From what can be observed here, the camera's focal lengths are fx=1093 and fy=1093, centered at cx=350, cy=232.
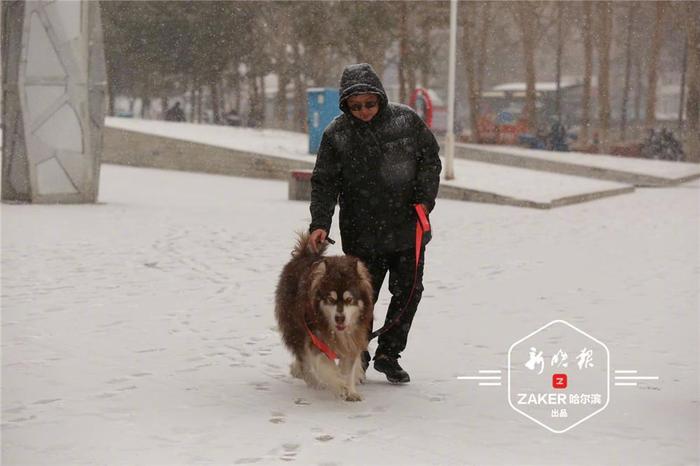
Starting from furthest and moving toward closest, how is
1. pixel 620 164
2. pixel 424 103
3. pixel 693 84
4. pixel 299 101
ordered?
pixel 299 101, pixel 693 84, pixel 620 164, pixel 424 103

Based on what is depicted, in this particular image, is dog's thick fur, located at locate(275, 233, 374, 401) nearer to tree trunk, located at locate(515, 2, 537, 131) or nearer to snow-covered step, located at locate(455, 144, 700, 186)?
snow-covered step, located at locate(455, 144, 700, 186)

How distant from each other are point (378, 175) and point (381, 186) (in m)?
0.07

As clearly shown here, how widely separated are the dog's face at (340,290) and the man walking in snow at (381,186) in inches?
19.7

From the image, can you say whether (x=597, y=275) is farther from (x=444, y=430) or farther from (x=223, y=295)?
(x=444, y=430)

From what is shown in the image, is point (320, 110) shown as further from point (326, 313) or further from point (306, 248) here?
point (326, 313)

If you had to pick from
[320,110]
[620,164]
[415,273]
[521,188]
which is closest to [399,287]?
[415,273]

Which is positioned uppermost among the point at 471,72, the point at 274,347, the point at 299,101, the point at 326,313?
the point at 471,72

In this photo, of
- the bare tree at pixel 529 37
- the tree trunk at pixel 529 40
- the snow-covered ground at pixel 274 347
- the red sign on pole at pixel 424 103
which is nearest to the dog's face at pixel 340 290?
the snow-covered ground at pixel 274 347

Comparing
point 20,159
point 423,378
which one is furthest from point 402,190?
point 20,159

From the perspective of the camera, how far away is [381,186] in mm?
6566

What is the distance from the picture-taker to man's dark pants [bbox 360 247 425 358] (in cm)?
675

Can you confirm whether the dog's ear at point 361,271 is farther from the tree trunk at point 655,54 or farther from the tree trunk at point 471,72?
the tree trunk at point 655,54

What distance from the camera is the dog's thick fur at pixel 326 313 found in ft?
19.2

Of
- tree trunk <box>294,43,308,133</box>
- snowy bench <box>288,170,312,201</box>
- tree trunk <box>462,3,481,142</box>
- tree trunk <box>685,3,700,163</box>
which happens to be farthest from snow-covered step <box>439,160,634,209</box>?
tree trunk <box>294,43,308,133</box>
